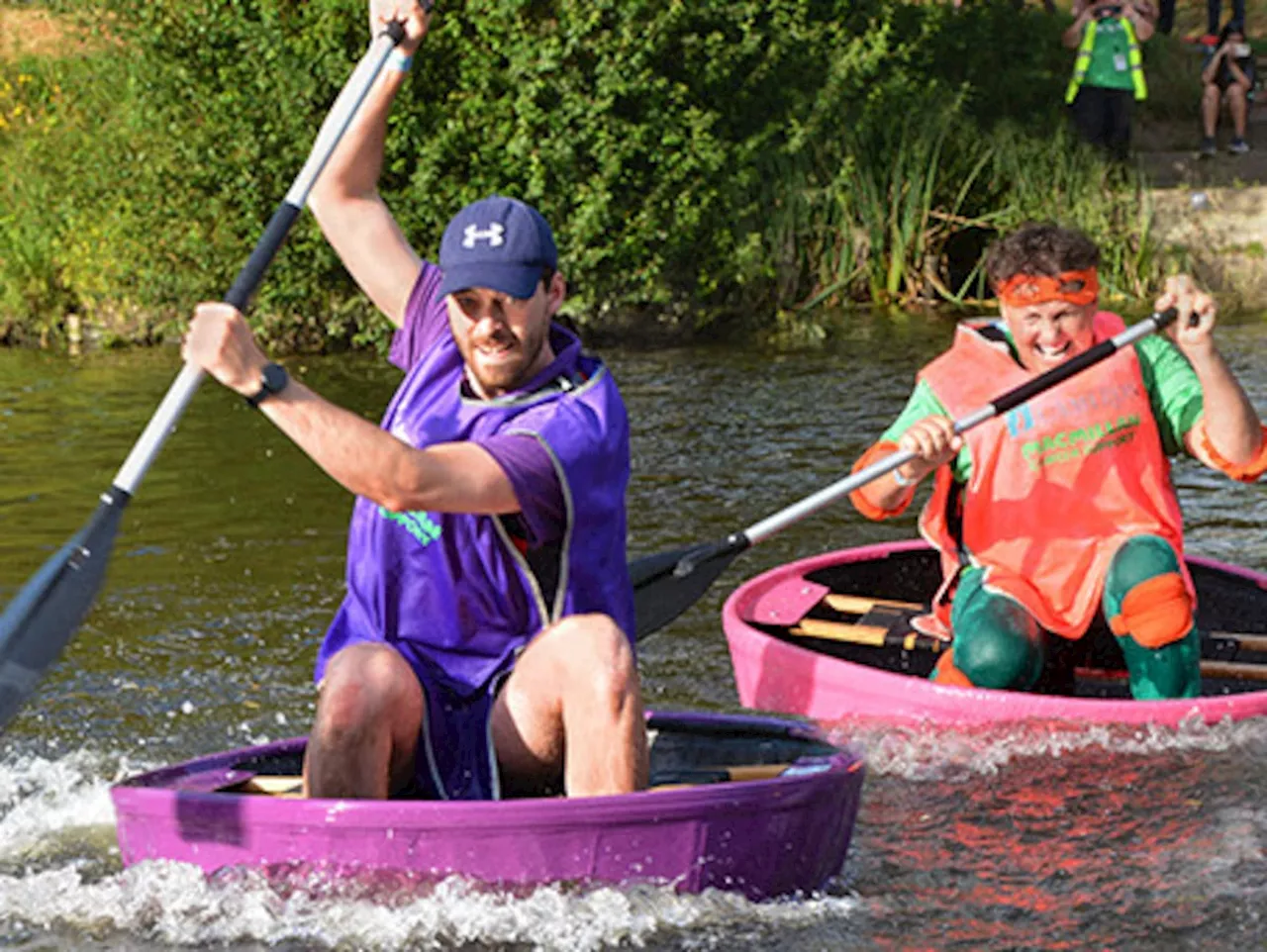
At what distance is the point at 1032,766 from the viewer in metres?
5.47

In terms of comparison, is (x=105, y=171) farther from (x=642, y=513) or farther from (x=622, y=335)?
(x=642, y=513)

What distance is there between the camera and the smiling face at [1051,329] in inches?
228

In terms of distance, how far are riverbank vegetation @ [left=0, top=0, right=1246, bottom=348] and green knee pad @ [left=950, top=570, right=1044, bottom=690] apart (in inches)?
298

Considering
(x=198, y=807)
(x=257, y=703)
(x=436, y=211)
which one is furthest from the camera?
(x=436, y=211)

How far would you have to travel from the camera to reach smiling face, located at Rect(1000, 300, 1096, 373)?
5.79 m

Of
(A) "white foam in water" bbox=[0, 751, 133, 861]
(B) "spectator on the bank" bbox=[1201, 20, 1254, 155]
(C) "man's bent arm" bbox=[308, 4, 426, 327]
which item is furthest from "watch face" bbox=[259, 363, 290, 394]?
(B) "spectator on the bank" bbox=[1201, 20, 1254, 155]

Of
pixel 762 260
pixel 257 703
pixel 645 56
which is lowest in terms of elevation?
pixel 257 703

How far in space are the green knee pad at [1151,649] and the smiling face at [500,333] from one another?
1.98 meters

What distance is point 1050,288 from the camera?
5.72m

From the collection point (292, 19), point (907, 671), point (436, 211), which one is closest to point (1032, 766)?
point (907, 671)

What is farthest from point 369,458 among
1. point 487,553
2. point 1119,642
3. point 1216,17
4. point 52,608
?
point 1216,17

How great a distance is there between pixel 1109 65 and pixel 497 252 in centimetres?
1235

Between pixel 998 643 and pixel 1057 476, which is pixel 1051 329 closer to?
pixel 1057 476

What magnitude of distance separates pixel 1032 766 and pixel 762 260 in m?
9.22
